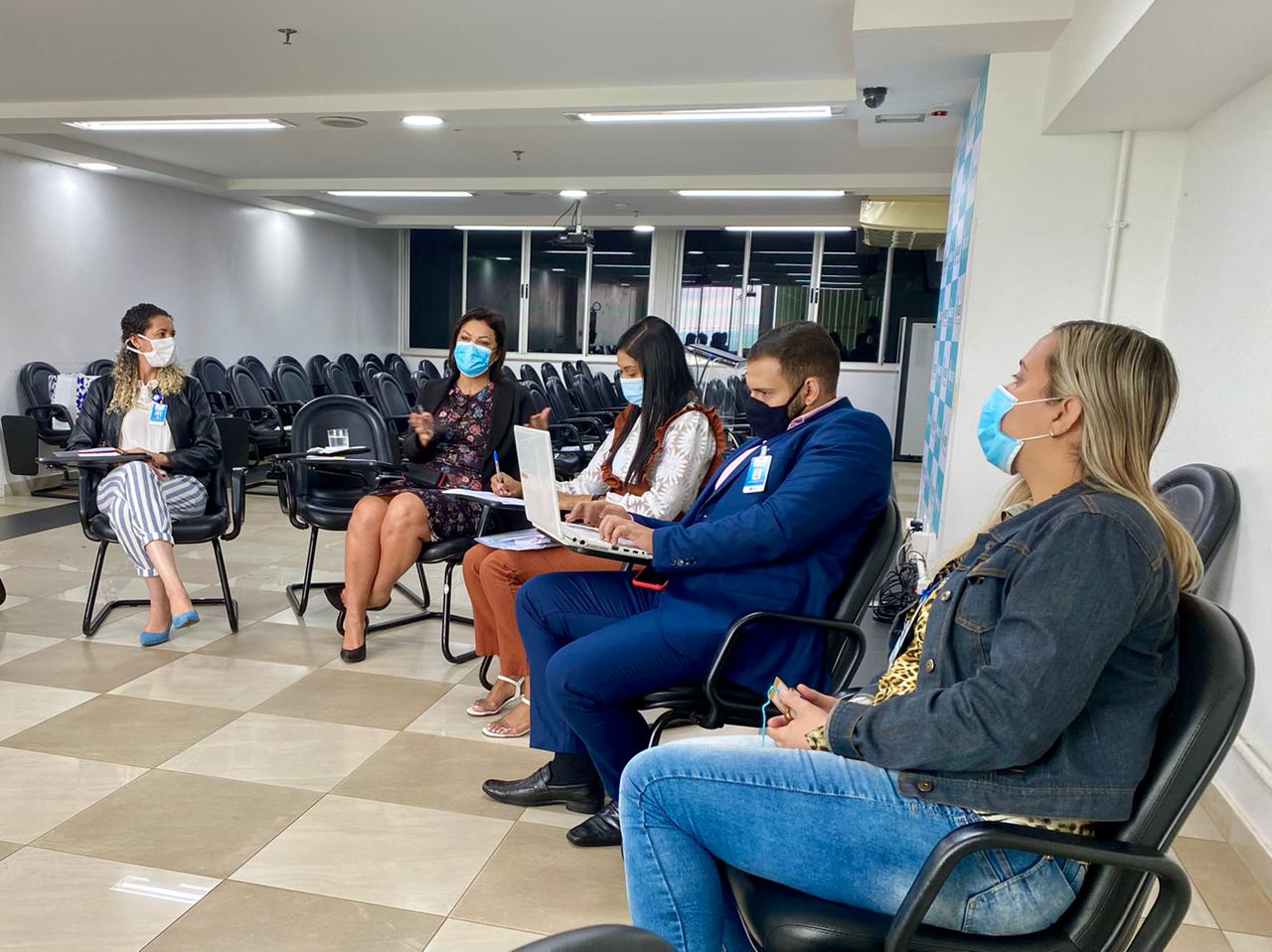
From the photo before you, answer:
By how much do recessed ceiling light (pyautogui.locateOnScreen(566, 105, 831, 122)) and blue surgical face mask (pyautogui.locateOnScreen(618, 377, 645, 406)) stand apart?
3.05m

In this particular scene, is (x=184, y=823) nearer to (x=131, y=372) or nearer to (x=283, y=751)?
(x=283, y=751)

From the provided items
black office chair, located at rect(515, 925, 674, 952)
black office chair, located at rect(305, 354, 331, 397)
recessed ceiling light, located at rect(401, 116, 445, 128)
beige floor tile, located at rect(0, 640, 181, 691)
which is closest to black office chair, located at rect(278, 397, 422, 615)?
beige floor tile, located at rect(0, 640, 181, 691)

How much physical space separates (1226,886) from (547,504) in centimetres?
187

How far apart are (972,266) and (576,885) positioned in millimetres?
3034

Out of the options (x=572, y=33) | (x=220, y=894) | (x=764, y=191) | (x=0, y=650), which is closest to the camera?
(x=220, y=894)

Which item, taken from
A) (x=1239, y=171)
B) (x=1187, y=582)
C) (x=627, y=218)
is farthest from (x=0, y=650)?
(x=627, y=218)

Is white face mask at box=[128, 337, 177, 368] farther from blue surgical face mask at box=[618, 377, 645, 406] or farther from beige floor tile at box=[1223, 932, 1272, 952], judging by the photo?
beige floor tile at box=[1223, 932, 1272, 952]

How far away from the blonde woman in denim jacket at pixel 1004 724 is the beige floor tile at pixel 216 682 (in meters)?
2.18

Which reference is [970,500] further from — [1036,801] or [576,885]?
[1036,801]

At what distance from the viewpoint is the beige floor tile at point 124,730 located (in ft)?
8.59

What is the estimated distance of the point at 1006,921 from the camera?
3.79 ft

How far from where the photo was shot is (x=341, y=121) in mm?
5730

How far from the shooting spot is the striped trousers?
349 centimetres

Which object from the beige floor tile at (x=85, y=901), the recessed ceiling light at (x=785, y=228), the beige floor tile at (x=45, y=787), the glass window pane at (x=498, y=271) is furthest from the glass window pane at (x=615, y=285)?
the beige floor tile at (x=85, y=901)
